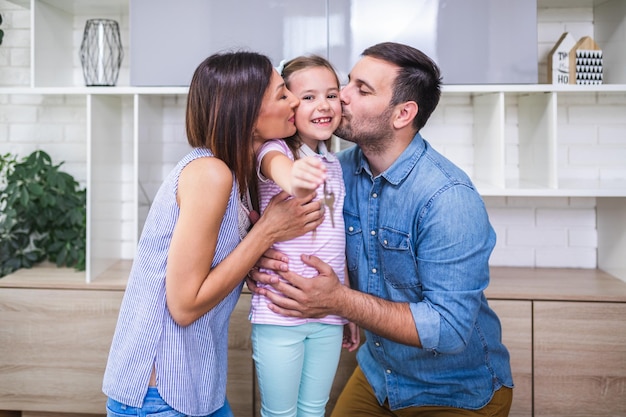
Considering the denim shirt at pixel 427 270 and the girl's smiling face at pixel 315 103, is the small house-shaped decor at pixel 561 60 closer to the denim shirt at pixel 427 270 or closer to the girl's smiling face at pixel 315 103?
the denim shirt at pixel 427 270

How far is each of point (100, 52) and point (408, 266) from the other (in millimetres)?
1764

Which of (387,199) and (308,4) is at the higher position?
(308,4)

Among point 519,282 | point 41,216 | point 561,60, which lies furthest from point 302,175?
point 41,216

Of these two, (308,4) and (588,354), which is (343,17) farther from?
(588,354)

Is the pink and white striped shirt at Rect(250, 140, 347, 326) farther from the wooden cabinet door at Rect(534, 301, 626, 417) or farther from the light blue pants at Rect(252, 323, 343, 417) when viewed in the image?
the wooden cabinet door at Rect(534, 301, 626, 417)

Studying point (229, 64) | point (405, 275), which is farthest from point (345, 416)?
point (229, 64)

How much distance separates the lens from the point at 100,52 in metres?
3.20

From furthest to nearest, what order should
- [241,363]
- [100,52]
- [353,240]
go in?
[100,52] < [241,363] < [353,240]

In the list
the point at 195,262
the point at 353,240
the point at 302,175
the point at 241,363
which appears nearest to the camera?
the point at 302,175

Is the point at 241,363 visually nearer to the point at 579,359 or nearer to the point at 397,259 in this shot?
the point at 397,259

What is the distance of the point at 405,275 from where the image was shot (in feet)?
7.20

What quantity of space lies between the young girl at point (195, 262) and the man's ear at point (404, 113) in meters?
0.48

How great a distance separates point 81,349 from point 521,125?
2.11 meters

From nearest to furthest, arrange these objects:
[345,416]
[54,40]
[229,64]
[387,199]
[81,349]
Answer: [229,64]
[387,199]
[345,416]
[81,349]
[54,40]
